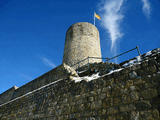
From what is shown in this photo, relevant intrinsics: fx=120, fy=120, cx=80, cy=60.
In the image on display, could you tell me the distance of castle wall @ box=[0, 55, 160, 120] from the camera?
274 centimetres

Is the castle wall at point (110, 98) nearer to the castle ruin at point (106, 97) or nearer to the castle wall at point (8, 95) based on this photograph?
the castle ruin at point (106, 97)

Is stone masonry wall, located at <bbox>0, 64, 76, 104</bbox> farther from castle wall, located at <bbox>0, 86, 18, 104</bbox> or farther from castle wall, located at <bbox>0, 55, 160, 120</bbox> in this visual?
castle wall, located at <bbox>0, 55, 160, 120</bbox>

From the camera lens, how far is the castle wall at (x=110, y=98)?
2738mm

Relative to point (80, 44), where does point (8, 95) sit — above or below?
below

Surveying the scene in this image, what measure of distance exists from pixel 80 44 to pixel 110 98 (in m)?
10.9

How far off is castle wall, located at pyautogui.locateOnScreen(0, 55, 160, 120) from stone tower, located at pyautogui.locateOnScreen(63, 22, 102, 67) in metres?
7.91

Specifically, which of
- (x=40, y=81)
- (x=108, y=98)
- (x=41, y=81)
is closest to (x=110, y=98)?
(x=108, y=98)

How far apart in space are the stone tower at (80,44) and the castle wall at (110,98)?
26.0ft

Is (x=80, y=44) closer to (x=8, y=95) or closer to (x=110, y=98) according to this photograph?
(x=8, y=95)

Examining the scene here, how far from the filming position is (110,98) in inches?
129

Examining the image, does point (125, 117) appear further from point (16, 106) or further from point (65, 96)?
point (16, 106)

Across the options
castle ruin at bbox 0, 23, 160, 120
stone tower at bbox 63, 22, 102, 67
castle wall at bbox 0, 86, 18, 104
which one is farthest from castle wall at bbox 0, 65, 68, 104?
stone tower at bbox 63, 22, 102, 67

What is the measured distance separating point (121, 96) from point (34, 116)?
386 cm

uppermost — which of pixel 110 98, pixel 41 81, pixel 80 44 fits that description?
pixel 80 44
